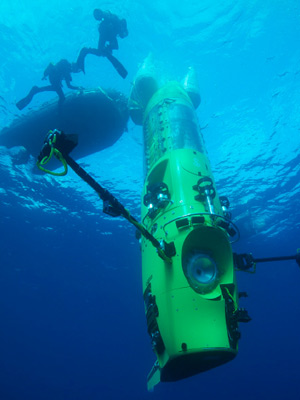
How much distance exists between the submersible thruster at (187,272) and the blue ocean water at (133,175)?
6.42 meters

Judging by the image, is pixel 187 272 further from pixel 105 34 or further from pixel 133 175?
pixel 133 175

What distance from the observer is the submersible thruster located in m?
3.92

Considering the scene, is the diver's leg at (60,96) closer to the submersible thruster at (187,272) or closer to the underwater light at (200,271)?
the submersible thruster at (187,272)

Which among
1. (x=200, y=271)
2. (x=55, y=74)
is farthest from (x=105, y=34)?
(x=200, y=271)

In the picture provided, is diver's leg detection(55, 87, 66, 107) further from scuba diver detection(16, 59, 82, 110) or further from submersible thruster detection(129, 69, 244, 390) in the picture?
submersible thruster detection(129, 69, 244, 390)

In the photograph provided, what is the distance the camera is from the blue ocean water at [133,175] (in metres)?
11.5

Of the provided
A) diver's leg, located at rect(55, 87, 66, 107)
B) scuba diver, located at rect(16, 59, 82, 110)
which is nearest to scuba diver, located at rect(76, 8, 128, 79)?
scuba diver, located at rect(16, 59, 82, 110)

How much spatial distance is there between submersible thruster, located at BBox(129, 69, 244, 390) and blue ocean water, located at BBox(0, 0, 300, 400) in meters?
6.42

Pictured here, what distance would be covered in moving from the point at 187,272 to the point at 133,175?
13.0 m

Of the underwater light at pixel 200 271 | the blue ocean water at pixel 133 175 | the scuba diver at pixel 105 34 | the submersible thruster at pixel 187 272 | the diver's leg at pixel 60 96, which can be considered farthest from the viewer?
the blue ocean water at pixel 133 175

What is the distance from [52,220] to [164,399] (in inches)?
2034

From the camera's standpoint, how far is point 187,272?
4.53 meters

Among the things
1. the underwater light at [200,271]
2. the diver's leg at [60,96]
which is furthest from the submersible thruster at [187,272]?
the diver's leg at [60,96]

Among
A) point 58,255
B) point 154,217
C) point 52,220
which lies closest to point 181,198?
point 154,217
